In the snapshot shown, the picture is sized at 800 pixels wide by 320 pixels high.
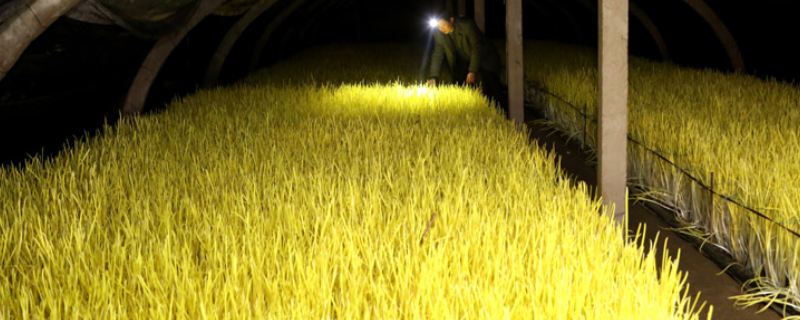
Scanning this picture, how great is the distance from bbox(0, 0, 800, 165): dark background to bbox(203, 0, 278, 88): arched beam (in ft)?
1.33

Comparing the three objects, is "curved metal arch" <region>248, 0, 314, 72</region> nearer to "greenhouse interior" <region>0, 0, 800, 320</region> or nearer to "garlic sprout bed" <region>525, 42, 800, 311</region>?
"greenhouse interior" <region>0, 0, 800, 320</region>

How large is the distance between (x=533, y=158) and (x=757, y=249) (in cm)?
104

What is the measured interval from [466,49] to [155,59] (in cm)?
319

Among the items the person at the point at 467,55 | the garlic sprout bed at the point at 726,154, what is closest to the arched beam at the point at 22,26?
the garlic sprout bed at the point at 726,154

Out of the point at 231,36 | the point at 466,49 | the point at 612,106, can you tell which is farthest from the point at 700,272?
the point at 231,36

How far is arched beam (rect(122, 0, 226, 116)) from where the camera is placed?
17.2ft

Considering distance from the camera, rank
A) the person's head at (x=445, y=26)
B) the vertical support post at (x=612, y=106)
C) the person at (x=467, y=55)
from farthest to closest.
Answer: the person's head at (x=445, y=26)
the person at (x=467, y=55)
the vertical support post at (x=612, y=106)

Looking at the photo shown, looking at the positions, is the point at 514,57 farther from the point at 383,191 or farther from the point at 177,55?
the point at 177,55

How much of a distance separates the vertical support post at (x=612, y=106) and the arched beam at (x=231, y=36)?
4.36 meters

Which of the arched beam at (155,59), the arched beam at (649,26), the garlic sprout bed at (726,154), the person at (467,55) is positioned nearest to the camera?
the garlic sprout bed at (726,154)

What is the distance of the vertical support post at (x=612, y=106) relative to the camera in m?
3.09

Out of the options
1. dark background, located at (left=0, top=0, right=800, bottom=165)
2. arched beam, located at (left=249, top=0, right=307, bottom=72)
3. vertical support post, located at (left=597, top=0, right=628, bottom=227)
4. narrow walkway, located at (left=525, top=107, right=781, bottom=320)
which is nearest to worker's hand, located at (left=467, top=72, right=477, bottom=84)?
narrow walkway, located at (left=525, top=107, right=781, bottom=320)

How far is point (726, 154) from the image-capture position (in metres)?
3.48

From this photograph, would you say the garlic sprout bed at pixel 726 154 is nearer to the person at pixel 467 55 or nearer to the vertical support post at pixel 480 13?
the person at pixel 467 55
